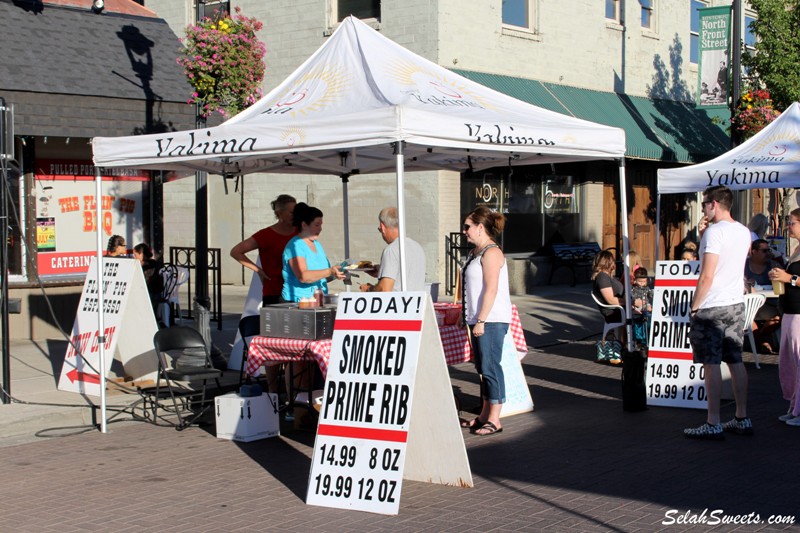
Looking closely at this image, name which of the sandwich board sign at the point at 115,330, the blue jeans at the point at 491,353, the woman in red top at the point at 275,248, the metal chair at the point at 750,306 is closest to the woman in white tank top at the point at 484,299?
the blue jeans at the point at 491,353

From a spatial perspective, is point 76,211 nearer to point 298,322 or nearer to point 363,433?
point 298,322

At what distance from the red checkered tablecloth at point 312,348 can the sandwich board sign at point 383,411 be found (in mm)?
770

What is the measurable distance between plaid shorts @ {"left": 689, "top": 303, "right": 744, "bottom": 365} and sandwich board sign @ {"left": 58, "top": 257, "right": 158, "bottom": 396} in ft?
18.7

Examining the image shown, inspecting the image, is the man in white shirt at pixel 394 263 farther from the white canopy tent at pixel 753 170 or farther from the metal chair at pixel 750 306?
the white canopy tent at pixel 753 170

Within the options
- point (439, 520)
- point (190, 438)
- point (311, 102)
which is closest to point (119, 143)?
point (311, 102)

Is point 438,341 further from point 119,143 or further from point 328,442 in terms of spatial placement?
point 119,143

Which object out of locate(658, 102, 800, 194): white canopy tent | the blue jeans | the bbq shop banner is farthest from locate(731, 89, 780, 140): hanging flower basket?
the blue jeans

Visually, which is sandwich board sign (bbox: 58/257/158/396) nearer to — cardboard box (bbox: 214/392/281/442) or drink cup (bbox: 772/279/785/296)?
cardboard box (bbox: 214/392/281/442)

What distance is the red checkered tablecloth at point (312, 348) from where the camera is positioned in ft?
26.7

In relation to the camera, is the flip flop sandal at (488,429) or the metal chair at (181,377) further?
the metal chair at (181,377)

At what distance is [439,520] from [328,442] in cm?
100

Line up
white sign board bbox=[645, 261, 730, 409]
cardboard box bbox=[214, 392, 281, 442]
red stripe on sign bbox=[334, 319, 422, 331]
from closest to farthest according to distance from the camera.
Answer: red stripe on sign bbox=[334, 319, 422, 331], cardboard box bbox=[214, 392, 281, 442], white sign board bbox=[645, 261, 730, 409]

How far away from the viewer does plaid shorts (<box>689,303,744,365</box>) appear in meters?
7.98

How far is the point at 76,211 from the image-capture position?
14445 mm
